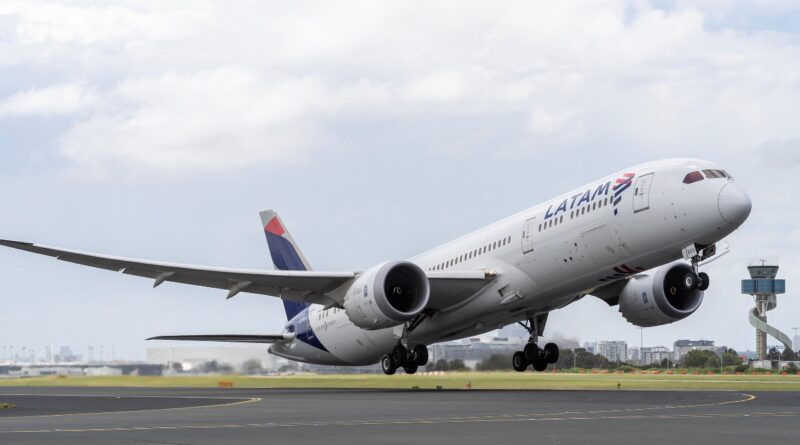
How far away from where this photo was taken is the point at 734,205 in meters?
32.5

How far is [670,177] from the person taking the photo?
1336 inches

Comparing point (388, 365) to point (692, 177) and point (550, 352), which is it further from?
point (692, 177)

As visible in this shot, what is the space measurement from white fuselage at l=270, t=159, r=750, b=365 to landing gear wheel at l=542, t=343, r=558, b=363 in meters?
3.31

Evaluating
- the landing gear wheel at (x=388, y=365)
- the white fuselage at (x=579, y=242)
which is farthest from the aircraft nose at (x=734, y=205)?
the landing gear wheel at (x=388, y=365)

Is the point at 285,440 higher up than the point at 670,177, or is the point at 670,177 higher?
the point at 670,177

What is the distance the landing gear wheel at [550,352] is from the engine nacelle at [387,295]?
25.7 ft

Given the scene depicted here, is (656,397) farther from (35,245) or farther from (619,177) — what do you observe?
(35,245)

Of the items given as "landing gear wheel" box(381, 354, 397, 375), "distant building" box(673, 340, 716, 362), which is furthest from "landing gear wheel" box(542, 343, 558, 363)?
"distant building" box(673, 340, 716, 362)

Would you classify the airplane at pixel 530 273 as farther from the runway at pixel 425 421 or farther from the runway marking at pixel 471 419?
the runway marking at pixel 471 419

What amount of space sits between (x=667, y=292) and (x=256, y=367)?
2082cm

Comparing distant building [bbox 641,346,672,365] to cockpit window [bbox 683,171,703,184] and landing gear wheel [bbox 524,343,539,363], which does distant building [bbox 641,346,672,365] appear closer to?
landing gear wheel [bbox 524,343,539,363]

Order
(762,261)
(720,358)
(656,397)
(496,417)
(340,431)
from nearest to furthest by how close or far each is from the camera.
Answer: (340,431)
(496,417)
(656,397)
(720,358)
(762,261)

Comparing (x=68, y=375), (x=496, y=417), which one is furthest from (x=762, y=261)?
(x=496, y=417)

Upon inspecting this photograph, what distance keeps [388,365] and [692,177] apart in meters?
16.0
